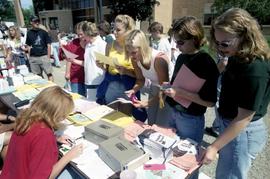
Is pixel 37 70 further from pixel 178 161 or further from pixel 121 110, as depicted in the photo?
pixel 178 161

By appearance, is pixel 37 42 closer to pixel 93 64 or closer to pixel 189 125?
pixel 93 64

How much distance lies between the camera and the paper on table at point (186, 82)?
1.70 m

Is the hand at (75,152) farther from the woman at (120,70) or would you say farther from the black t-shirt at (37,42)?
the black t-shirt at (37,42)

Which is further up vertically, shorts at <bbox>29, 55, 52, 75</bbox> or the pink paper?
the pink paper

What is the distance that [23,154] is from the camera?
143cm

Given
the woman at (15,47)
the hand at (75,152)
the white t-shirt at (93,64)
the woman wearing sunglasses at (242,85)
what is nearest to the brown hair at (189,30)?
the woman wearing sunglasses at (242,85)

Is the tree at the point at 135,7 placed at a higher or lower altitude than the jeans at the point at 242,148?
higher

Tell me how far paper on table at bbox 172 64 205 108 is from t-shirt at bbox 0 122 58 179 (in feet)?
2.99

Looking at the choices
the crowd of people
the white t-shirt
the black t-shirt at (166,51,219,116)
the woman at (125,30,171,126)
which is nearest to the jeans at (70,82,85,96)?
the white t-shirt

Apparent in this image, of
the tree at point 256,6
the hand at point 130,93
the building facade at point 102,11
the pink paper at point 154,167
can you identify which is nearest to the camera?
the pink paper at point 154,167

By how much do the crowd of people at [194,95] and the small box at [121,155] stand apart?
22cm

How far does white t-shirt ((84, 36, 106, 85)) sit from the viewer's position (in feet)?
9.78

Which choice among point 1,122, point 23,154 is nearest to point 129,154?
point 23,154

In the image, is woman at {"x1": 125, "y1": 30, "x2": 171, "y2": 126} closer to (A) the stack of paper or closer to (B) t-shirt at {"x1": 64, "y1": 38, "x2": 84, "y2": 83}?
(A) the stack of paper
